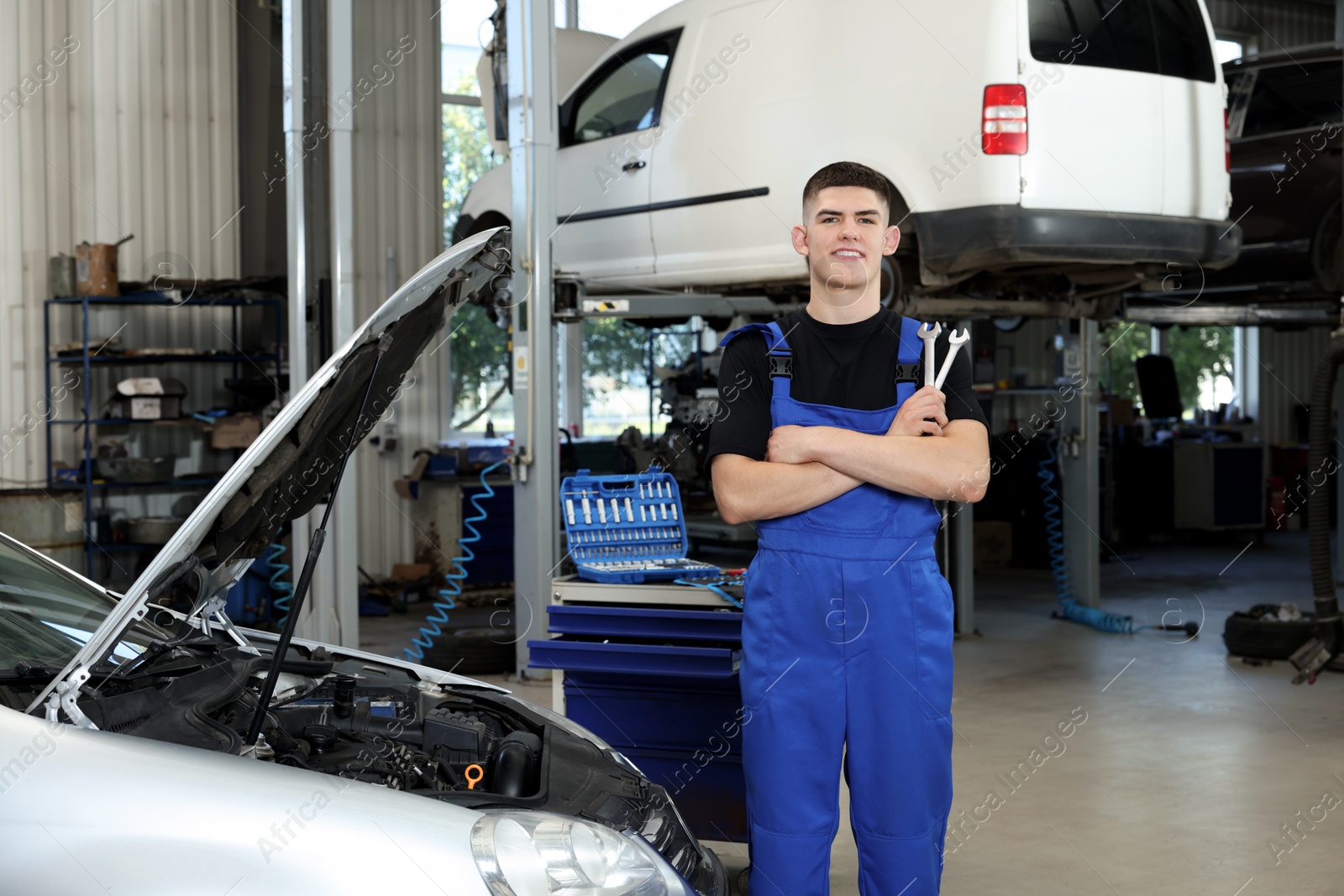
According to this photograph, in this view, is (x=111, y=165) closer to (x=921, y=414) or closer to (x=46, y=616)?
(x=46, y=616)

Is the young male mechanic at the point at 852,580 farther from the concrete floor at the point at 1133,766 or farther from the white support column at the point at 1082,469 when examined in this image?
the white support column at the point at 1082,469

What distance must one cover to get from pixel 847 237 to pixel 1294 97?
6013 millimetres

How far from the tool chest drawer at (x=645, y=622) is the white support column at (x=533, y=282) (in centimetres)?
233

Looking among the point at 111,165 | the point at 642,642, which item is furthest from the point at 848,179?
the point at 111,165

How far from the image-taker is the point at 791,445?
2.04 metres

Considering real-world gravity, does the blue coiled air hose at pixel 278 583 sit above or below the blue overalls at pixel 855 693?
below

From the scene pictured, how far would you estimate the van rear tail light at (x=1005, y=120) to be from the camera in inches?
166

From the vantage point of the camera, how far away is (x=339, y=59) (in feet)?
17.2

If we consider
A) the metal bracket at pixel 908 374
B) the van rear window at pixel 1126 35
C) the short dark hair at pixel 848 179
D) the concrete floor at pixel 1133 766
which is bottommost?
the concrete floor at pixel 1133 766

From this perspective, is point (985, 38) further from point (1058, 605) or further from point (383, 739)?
point (1058, 605)

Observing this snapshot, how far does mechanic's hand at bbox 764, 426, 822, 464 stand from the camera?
2018mm

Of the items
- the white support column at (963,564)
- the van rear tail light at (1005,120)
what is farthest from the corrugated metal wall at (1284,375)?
the van rear tail light at (1005,120)

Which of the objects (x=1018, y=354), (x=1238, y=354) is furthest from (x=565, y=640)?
(x=1238, y=354)

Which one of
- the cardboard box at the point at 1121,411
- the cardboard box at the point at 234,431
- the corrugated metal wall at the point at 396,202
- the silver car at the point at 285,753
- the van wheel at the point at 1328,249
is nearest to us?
the silver car at the point at 285,753
